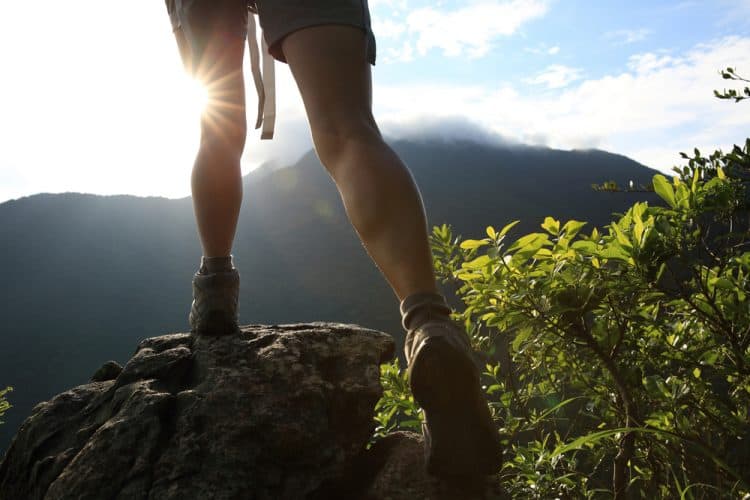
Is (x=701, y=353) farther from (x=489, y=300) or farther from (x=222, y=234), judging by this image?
(x=222, y=234)

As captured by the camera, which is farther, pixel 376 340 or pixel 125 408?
pixel 376 340

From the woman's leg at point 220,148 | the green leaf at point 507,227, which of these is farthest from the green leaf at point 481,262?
the woman's leg at point 220,148

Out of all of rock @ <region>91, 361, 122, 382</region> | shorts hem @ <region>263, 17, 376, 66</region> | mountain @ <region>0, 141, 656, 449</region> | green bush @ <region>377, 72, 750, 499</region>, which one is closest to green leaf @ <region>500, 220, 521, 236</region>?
green bush @ <region>377, 72, 750, 499</region>

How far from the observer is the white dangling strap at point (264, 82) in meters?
2.13

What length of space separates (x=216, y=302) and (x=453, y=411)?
116cm

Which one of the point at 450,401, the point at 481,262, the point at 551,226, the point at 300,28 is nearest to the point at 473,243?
the point at 481,262

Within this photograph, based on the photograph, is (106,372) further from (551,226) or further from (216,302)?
(551,226)

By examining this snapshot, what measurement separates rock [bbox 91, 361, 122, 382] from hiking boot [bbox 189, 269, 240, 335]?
729 millimetres

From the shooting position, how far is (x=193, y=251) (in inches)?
4173

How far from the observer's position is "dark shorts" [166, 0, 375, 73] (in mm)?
1480

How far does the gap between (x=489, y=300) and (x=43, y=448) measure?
157 centimetres

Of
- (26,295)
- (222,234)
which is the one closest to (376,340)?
(222,234)

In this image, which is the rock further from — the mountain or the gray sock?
the mountain

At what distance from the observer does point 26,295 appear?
95438mm
